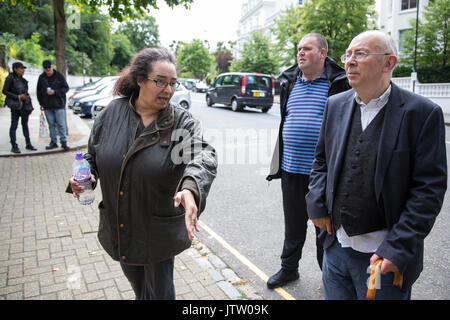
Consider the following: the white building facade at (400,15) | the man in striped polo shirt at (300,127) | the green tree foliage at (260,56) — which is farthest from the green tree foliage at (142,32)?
the man in striped polo shirt at (300,127)

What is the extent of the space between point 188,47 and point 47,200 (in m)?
77.2

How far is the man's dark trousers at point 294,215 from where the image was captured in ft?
10.5

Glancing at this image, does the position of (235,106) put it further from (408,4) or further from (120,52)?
(120,52)

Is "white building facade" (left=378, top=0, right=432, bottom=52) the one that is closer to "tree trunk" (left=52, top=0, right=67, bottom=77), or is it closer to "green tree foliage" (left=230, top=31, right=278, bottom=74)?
"green tree foliage" (left=230, top=31, right=278, bottom=74)

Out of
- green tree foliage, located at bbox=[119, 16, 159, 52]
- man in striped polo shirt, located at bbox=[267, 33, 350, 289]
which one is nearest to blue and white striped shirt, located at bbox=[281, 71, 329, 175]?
man in striped polo shirt, located at bbox=[267, 33, 350, 289]

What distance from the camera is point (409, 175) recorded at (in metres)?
1.82

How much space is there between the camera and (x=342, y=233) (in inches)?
80.5

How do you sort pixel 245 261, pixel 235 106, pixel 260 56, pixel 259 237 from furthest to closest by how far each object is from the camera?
pixel 260 56, pixel 235 106, pixel 259 237, pixel 245 261

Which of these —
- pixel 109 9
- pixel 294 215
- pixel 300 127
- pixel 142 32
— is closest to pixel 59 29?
pixel 109 9

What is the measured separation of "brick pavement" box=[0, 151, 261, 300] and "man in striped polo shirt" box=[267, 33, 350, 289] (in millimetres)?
625

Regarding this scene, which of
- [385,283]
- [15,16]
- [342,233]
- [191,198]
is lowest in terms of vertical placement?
[385,283]

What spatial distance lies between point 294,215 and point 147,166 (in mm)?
1639

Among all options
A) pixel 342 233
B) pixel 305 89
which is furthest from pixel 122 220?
pixel 305 89
